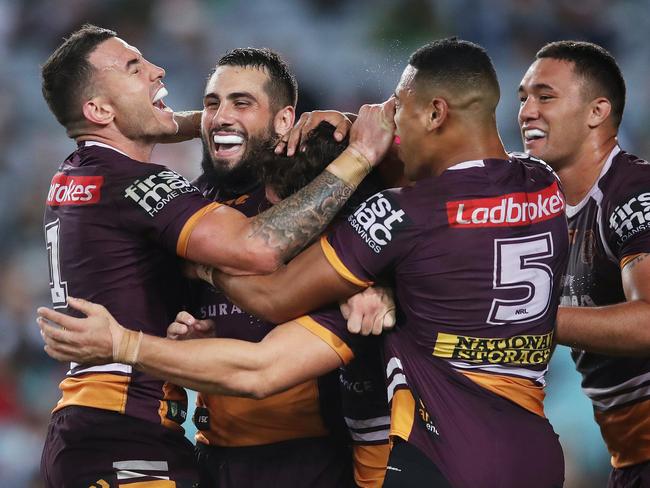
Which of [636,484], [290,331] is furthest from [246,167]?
[636,484]

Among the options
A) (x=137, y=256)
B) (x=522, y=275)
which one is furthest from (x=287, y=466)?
(x=522, y=275)

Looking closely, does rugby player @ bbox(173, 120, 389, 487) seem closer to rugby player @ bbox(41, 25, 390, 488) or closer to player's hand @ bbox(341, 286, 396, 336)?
rugby player @ bbox(41, 25, 390, 488)

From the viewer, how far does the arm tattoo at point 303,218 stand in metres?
3.68

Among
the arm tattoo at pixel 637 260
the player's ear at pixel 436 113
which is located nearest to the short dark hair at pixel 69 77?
the player's ear at pixel 436 113

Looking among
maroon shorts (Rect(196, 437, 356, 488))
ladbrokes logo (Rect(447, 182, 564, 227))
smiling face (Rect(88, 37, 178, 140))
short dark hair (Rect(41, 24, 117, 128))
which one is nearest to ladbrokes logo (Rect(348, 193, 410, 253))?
ladbrokes logo (Rect(447, 182, 564, 227))

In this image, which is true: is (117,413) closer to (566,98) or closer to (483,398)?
(483,398)

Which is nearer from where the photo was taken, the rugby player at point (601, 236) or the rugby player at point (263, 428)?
the rugby player at point (601, 236)

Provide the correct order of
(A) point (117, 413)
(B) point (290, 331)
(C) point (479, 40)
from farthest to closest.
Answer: (C) point (479, 40)
(A) point (117, 413)
(B) point (290, 331)

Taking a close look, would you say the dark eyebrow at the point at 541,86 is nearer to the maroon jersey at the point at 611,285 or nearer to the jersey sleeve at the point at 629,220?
the maroon jersey at the point at 611,285

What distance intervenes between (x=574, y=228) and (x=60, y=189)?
8.35 ft

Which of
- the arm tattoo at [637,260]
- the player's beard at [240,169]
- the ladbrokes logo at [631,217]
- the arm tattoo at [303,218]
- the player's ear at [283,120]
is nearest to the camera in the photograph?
the arm tattoo at [303,218]

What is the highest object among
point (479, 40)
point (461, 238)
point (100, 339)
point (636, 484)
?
point (479, 40)

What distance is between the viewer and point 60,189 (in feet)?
13.3

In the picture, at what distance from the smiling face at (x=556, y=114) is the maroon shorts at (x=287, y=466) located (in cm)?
198
